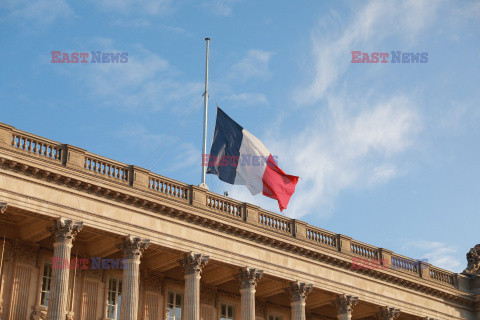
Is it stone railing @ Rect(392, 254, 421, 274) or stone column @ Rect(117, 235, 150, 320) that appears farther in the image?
stone railing @ Rect(392, 254, 421, 274)

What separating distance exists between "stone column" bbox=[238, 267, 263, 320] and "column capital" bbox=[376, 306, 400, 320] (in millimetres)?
9828

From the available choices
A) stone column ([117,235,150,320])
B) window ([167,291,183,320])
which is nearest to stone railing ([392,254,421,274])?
window ([167,291,183,320])

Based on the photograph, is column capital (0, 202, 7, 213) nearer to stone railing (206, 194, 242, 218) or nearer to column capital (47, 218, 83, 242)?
column capital (47, 218, 83, 242)

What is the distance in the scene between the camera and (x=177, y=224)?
122 ft

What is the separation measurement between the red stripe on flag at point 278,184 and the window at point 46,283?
12708 mm

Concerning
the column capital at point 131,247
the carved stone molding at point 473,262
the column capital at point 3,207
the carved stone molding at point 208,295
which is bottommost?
the carved stone molding at point 208,295

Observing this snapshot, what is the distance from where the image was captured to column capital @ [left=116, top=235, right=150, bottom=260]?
3531 centimetres

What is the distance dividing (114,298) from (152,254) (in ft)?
9.14

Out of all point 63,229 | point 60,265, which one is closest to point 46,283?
Result: point 60,265

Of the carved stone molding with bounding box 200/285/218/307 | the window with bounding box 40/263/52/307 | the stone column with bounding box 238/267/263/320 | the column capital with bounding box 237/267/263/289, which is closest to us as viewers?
the window with bounding box 40/263/52/307

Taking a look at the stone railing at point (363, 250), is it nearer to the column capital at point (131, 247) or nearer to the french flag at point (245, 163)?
the french flag at point (245, 163)

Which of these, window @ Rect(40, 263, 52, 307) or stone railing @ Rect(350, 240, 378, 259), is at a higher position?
stone railing @ Rect(350, 240, 378, 259)

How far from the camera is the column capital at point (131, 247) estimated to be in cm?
3531

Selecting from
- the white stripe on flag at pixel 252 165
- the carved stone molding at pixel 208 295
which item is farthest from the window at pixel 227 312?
the white stripe on flag at pixel 252 165
